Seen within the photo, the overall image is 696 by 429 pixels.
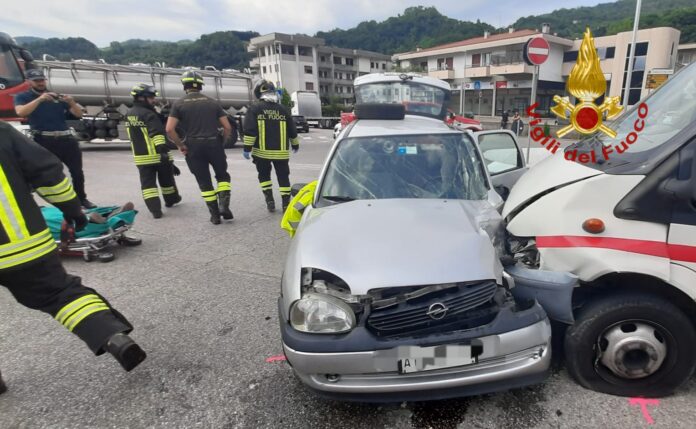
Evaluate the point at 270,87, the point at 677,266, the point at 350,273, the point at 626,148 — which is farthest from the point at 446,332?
the point at 270,87

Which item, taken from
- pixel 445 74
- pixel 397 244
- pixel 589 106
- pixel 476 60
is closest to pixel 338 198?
pixel 397 244

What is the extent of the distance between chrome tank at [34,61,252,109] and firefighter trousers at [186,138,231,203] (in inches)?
509

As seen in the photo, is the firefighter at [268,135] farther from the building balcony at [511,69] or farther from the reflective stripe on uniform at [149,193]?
the building balcony at [511,69]

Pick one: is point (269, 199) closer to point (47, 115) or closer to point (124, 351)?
point (47, 115)

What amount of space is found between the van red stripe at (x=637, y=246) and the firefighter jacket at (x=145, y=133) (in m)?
5.65

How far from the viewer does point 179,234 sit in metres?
5.30

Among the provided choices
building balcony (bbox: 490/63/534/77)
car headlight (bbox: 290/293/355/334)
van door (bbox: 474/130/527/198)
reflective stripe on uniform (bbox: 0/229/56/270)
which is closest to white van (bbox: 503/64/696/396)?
car headlight (bbox: 290/293/355/334)

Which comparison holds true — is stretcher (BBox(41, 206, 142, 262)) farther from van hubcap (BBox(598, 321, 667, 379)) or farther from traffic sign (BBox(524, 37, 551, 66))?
traffic sign (BBox(524, 37, 551, 66))

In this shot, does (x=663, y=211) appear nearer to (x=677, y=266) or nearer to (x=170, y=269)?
(x=677, y=266)

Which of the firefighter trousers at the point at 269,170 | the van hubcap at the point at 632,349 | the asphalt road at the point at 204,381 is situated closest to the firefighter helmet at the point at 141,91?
the firefighter trousers at the point at 269,170

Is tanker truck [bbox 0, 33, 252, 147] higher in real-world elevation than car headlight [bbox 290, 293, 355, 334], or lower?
higher

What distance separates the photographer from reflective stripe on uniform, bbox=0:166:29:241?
2049 millimetres

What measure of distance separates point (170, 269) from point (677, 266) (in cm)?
424

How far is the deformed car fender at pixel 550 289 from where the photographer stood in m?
2.03
